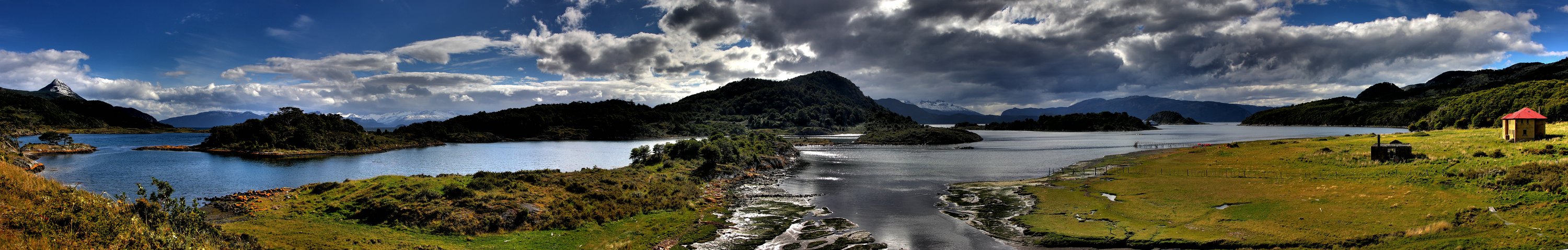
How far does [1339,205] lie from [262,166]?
105 metres

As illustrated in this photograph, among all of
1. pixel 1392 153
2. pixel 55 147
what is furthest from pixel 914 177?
pixel 55 147

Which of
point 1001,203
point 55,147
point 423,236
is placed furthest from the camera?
point 55,147

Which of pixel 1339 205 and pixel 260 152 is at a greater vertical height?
pixel 1339 205

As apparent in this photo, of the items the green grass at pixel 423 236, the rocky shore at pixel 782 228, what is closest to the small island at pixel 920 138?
the rocky shore at pixel 782 228

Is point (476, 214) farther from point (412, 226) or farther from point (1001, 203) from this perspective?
point (1001, 203)

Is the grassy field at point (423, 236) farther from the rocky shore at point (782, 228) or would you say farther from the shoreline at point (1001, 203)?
the shoreline at point (1001, 203)

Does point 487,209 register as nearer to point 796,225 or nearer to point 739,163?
point 796,225

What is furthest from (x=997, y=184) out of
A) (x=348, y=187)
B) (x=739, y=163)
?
(x=348, y=187)

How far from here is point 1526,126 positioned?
146 feet

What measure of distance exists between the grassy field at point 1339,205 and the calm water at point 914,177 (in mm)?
4869

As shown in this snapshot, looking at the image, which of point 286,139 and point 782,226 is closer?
point 782,226

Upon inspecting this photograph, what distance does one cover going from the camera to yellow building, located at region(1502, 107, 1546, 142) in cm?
4366

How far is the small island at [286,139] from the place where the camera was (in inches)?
3917

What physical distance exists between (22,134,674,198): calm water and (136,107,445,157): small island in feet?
18.1
